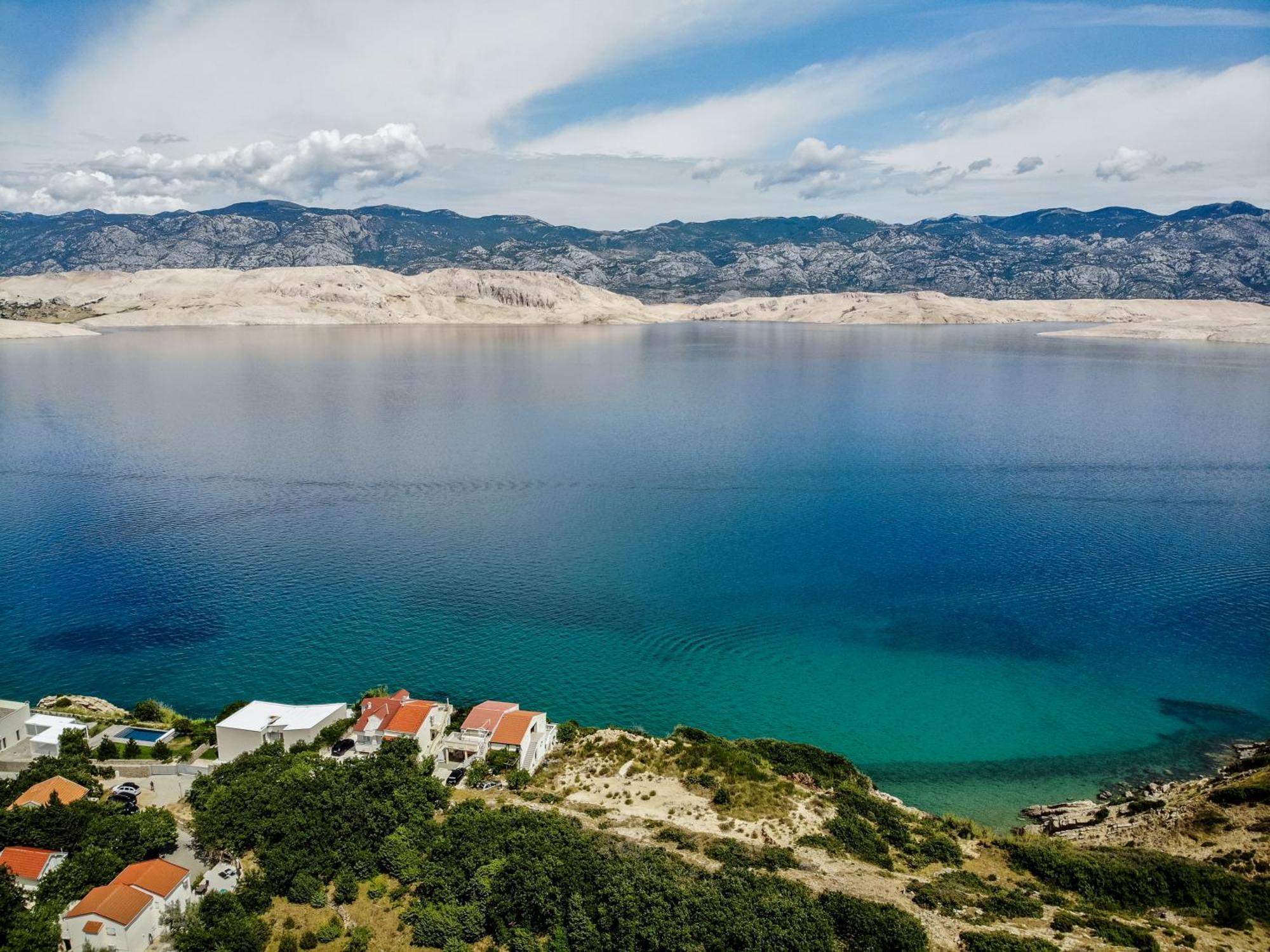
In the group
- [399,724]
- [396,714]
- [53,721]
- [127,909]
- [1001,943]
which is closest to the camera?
[1001,943]

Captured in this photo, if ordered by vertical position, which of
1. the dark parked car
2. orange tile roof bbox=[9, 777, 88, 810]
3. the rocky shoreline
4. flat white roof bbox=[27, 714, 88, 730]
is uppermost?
orange tile roof bbox=[9, 777, 88, 810]

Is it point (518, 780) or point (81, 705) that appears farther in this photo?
point (81, 705)

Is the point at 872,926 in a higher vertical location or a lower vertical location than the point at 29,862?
higher

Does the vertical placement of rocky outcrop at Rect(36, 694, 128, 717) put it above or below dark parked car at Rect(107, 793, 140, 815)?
below

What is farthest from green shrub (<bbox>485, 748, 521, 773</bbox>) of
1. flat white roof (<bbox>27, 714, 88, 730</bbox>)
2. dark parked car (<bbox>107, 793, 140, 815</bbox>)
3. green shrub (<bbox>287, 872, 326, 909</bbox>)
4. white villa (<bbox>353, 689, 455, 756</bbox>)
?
flat white roof (<bbox>27, 714, 88, 730</bbox>)

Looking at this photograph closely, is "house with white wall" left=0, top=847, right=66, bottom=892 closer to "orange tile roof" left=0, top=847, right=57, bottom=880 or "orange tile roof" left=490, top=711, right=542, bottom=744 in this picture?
"orange tile roof" left=0, top=847, right=57, bottom=880

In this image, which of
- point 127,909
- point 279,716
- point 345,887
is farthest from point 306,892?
point 279,716

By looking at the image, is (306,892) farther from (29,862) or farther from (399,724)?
(399,724)
